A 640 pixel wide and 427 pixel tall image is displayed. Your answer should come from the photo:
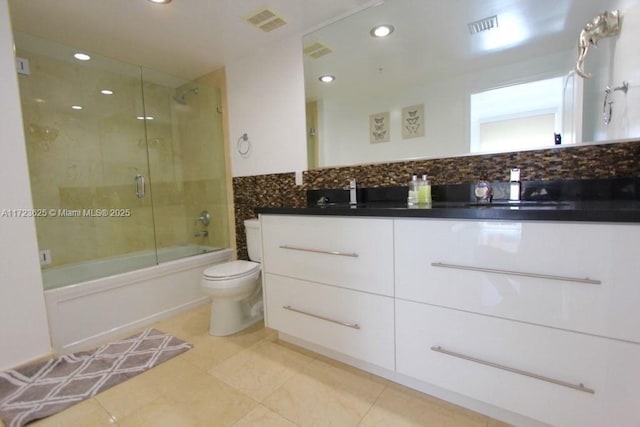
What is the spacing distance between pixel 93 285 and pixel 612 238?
2.62 m

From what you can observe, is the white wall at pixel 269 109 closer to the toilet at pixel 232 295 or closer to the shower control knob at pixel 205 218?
the shower control knob at pixel 205 218

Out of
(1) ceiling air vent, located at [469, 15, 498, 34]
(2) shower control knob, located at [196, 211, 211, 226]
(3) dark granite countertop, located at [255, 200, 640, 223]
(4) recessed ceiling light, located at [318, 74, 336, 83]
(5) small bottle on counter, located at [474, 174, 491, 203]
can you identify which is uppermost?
(1) ceiling air vent, located at [469, 15, 498, 34]

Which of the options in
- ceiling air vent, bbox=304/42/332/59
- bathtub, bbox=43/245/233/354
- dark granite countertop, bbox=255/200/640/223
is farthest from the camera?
ceiling air vent, bbox=304/42/332/59

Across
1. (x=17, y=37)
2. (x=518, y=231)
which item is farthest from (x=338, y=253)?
(x=17, y=37)

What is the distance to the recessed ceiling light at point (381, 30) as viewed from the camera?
1.79 m

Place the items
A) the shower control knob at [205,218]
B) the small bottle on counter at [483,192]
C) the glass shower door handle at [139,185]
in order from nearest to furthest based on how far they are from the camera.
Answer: the small bottle on counter at [483,192] → the glass shower door handle at [139,185] → the shower control knob at [205,218]

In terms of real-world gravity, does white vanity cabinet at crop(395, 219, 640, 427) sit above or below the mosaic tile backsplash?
below

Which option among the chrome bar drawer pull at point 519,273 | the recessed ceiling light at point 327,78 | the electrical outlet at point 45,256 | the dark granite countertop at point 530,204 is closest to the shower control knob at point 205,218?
the electrical outlet at point 45,256

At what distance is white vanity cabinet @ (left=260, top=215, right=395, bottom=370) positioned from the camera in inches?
50.0

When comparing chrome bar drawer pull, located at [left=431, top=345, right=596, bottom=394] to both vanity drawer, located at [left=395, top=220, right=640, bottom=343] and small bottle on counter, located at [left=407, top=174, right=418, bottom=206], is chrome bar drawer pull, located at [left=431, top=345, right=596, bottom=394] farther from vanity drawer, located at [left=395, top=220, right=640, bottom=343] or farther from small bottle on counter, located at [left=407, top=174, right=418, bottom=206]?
small bottle on counter, located at [left=407, top=174, right=418, bottom=206]

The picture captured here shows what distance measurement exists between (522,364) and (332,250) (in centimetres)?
85

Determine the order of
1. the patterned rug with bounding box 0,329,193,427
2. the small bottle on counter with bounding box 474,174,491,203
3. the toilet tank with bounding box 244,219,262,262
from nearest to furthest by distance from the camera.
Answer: the patterned rug with bounding box 0,329,193,427 → the small bottle on counter with bounding box 474,174,491,203 → the toilet tank with bounding box 244,219,262,262

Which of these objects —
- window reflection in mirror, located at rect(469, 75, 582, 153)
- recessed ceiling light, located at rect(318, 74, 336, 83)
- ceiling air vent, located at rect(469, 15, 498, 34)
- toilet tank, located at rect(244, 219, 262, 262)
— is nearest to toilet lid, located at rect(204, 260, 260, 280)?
toilet tank, located at rect(244, 219, 262, 262)

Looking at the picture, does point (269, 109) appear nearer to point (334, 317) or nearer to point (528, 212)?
point (334, 317)
